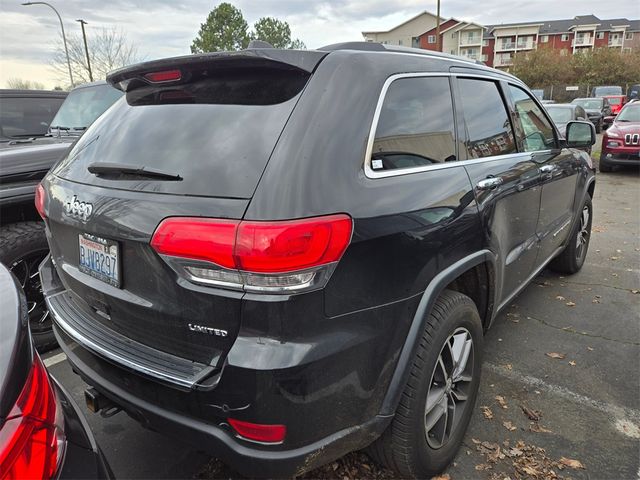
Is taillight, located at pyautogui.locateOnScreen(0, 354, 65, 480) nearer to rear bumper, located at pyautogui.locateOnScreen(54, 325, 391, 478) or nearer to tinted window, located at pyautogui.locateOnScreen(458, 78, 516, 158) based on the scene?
rear bumper, located at pyautogui.locateOnScreen(54, 325, 391, 478)

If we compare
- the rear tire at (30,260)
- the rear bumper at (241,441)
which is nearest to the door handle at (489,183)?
the rear bumper at (241,441)

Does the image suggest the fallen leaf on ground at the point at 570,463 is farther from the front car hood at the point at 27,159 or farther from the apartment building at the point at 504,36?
the apartment building at the point at 504,36

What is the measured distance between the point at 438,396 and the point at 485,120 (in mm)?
1653

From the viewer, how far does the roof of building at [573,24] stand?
68681mm

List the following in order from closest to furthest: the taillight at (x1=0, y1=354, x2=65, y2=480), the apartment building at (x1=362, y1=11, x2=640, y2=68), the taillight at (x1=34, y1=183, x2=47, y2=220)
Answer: the taillight at (x1=0, y1=354, x2=65, y2=480) → the taillight at (x1=34, y1=183, x2=47, y2=220) → the apartment building at (x1=362, y1=11, x2=640, y2=68)

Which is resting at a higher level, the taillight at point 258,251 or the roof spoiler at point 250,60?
the roof spoiler at point 250,60

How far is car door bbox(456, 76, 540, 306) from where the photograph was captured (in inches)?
98.6

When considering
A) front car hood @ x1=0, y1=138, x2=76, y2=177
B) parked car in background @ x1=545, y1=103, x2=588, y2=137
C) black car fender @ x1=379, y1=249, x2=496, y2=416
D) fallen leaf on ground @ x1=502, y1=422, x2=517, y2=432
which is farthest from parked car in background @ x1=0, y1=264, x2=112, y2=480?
parked car in background @ x1=545, y1=103, x2=588, y2=137

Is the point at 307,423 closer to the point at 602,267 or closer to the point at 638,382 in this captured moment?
the point at 638,382

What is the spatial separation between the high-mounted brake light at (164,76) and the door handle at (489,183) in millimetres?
1530

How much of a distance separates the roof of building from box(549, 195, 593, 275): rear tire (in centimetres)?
7369

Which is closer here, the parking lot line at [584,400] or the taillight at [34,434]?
the taillight at [34,434]

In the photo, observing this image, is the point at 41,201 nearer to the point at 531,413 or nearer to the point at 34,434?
the point at 34,434

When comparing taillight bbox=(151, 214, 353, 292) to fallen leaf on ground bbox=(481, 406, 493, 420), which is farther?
fallen leaf on ground bbox=(481, 406, 493, 420)
